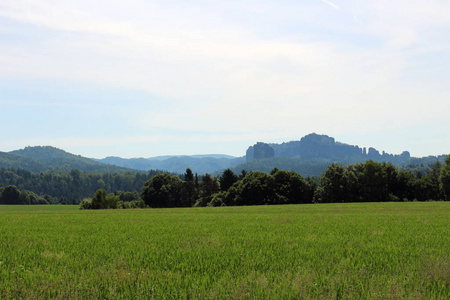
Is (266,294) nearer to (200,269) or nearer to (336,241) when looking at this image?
(200,269)

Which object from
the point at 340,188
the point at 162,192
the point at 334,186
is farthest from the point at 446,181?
the point at 162,192

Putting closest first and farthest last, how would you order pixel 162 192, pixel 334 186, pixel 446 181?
pixel 446 181 → pixel 334 186 → pixel 162 192

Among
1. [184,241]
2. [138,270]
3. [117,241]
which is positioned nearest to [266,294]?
[138,270]

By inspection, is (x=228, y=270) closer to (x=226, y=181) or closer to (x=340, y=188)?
(x=340, y=188)

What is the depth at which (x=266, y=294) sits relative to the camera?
727 cm

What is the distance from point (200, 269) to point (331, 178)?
298 feet

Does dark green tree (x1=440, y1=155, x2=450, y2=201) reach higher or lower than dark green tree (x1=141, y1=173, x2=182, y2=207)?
Result: higher

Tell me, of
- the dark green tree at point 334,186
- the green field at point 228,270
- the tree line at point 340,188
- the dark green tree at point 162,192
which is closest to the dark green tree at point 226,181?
the tree line at point 340,188

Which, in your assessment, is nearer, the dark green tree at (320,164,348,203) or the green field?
the green field

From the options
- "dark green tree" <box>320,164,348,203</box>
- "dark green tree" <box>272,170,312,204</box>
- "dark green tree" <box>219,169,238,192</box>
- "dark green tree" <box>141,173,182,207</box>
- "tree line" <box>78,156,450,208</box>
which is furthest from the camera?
"dark green tree" <box>141,173,182,207</box>

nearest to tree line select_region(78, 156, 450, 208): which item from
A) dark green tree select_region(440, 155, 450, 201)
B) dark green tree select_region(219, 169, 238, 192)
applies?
dark green tree select_region(440, 155, 450, 201)

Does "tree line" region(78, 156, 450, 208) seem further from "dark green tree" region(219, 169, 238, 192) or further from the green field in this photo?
the green field

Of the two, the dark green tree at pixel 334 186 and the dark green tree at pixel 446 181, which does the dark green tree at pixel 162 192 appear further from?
the dark green tree at pixel 446 181

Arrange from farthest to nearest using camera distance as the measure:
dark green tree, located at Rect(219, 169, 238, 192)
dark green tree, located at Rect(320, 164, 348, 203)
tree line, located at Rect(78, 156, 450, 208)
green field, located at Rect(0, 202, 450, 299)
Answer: dark green tree, located at Rect(219, 169, 238, 192) < dark green tree, located at Rect(320, 164, 348, 203) < tree line, located at Rect(78, 156, 450, 208) < green field, located at Rect(0, 202, 450, 299)
